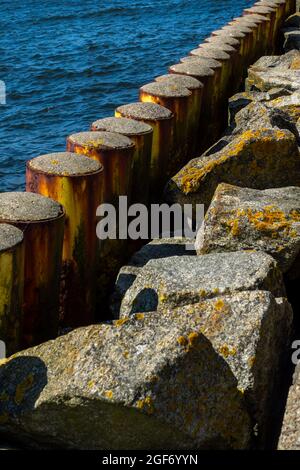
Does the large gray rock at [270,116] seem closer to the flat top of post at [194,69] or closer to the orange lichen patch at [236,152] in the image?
the orange lichen patch at [236,152]

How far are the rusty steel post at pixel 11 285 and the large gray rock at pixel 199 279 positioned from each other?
24.9 inches

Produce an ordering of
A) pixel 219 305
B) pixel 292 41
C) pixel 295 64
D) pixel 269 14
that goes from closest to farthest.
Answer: pixel 219 305, pixel 295 64, pixel 292 41, pixel 269 14

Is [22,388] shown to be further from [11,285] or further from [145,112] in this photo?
[145,112]

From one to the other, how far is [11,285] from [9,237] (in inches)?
10.2

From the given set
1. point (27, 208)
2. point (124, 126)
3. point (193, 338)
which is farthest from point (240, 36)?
point (193, 338)

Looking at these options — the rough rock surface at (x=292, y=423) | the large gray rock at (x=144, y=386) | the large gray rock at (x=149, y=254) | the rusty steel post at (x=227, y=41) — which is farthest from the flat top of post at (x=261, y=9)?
the rough rock surface at (x=292, y=423)

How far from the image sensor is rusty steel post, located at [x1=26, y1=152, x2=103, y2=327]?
5551mm

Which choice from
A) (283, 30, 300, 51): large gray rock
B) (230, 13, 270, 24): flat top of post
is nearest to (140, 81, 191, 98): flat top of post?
(230, 13, 270, 24): flat top of post

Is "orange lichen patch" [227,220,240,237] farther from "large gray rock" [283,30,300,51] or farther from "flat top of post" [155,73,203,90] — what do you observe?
"large gray rock" [283,30,300,51]

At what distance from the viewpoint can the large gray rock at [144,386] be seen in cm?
377

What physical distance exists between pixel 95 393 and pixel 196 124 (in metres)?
5.25

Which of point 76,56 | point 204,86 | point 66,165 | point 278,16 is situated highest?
point 66,165

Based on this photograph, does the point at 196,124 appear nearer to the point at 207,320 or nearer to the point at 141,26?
the point at 207,320

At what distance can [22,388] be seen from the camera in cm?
407
